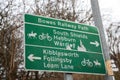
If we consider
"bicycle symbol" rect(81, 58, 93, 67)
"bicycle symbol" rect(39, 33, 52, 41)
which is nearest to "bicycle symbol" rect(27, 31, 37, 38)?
"bicycle symbol" rect(39, 33, 52, 41)

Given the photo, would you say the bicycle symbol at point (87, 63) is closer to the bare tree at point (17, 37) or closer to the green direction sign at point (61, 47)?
the green direction sign at point (61, 47)

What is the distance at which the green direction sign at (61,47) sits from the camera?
394cm

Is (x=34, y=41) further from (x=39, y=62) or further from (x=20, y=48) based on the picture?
(x=20, y=48)

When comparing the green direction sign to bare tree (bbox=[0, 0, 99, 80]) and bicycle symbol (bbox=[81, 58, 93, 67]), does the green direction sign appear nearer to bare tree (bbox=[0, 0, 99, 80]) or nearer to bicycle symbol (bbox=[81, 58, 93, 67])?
bicycle symbol (bbox=[81, 58, 93, 67])

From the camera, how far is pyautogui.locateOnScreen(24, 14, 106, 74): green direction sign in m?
3.94

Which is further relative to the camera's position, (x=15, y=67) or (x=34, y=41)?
(x=15, y=67)

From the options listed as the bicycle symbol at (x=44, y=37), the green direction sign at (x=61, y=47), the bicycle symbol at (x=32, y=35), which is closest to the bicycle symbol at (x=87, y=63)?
the green direction sign at (x=61, y=47)

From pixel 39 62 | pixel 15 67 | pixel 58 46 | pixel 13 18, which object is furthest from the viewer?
pixel 13 18

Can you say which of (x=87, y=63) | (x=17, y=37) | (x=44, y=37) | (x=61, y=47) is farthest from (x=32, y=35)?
(x=17, y=37)

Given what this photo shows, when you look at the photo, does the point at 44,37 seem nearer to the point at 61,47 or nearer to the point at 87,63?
the point at 61,47

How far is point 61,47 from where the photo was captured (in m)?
4.26

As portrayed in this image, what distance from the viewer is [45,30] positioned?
4.26 metres

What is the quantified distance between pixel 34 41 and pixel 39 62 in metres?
0.36

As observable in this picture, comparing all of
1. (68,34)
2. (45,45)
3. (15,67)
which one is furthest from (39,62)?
(15,67)
